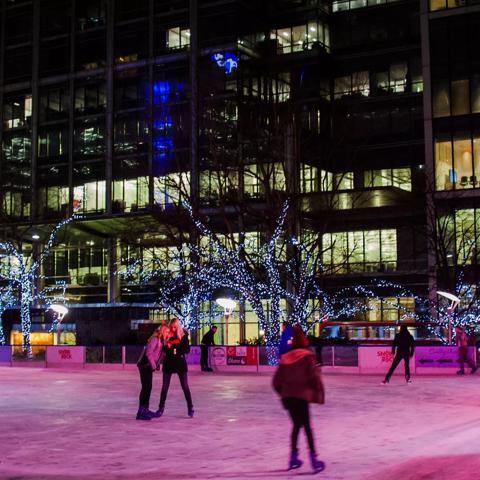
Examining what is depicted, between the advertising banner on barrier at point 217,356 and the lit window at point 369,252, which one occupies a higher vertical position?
the lit window at point 369,252

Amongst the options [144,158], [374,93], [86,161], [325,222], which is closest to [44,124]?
[86,161]

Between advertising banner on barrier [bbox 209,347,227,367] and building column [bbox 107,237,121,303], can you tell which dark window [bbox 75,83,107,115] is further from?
advertising banner on barrier [bbox 209,347,227,367]

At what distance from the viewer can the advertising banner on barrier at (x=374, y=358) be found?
3014cm

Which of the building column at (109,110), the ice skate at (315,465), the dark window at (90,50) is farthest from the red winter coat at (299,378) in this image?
the dark window at (90,50)

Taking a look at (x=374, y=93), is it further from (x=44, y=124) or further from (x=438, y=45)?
(x=44, y=124)

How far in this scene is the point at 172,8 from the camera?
63.0m

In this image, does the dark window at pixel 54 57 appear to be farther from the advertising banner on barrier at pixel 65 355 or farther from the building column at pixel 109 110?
the advertising banner on barrier at pixel 65 355

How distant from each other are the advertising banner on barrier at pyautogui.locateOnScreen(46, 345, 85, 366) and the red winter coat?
27342 mm

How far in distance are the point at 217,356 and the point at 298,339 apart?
932 inches

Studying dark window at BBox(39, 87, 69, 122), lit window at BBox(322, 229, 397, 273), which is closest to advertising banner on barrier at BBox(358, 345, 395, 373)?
lit window at BBox(322, 229, 397, 273)

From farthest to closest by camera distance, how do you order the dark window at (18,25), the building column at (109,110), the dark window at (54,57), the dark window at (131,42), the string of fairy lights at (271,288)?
the dark window at (18,25) < the dark window at (54,57) < the dark window at (131,42) < the building column at (109,110) < the string of fairy lights at (271,288)

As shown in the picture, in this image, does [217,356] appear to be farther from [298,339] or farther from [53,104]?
[53,104]

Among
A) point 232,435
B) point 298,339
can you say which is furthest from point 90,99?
point 298,339

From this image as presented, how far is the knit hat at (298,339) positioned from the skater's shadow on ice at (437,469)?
5.40 feet
